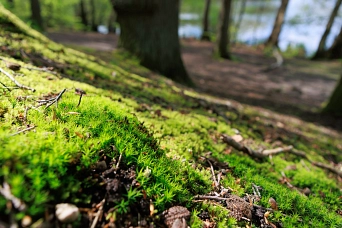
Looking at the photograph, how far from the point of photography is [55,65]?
387 centimetres

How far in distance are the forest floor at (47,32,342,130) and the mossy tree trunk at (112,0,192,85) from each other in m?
0.71

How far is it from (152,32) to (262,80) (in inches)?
313

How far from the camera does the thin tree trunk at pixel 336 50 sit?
67.4 feet

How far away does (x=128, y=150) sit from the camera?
1891 millimetres

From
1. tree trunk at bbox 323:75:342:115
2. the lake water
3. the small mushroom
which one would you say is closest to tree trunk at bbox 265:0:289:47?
the lake water

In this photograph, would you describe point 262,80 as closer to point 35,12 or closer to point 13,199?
point 35,12

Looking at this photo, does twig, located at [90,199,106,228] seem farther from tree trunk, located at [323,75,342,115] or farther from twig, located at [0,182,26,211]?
tree trunk, located at [323,75,342,115]

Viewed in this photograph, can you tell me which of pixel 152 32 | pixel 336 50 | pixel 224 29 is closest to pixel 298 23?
pixel 336 50

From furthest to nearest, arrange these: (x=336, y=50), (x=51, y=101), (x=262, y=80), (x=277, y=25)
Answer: (x=277, y=25) < (x=336, y=50) < (x=262, y=80) < (x=51, y=101)

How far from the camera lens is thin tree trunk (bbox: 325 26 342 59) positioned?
20.5 meters

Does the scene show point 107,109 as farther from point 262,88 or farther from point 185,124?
point 262,88

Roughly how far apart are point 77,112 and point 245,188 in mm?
1765

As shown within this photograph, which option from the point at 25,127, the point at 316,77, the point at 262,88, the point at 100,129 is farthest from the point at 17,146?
the point at 316,77

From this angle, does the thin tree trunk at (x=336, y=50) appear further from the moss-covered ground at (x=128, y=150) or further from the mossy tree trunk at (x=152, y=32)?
the moss-covered ground at (x=128, y=150)
